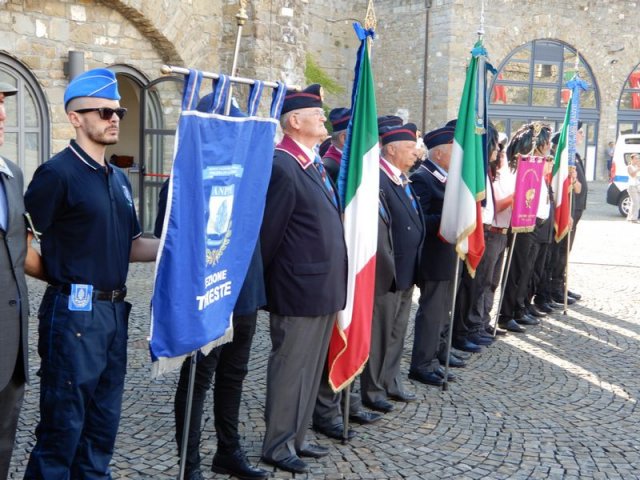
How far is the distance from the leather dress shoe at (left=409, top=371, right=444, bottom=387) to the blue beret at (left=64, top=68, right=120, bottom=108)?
3.42m

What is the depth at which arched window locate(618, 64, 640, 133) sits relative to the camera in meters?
30.4

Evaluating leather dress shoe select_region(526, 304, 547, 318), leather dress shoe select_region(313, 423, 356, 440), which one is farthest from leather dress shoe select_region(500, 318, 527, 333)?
leather dress shoe select_region(313, 423, 356, 440)

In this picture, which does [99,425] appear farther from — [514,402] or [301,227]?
[514,402]

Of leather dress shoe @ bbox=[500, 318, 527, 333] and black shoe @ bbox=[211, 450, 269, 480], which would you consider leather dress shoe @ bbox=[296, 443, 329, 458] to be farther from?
leather dress shoe @ bbox=[500, 318, 527, 333]

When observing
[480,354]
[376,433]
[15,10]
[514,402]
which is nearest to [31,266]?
[376,433]

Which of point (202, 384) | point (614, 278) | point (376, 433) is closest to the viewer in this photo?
point (202, 384)

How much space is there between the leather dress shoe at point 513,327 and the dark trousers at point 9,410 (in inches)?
219

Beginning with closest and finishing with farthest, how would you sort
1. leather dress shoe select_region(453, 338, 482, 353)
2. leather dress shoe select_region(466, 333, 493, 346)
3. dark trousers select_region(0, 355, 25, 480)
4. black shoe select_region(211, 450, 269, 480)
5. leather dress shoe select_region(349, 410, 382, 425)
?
dark trousers select_region(0, 355, 25, 480)
black shoe select_region(211, 450, 269, 480)
leather dress shoe select_region(349, 410, 382, 425)
leather dress shoe select_region(453, 338, 482, 353)
leather dress shoe select_region(466, 333, 493, 346)

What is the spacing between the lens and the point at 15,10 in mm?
9984

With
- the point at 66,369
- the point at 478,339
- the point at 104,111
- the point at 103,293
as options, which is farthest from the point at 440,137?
the point at 66,369

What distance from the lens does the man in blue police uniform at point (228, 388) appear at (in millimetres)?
3785

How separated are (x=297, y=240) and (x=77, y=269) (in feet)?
3.98

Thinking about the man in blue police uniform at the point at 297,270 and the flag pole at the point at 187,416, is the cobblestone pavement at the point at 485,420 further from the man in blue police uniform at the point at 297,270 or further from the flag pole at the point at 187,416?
the flag pole at the point at 187,416

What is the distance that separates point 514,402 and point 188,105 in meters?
3.43
